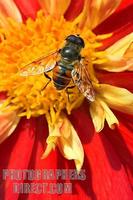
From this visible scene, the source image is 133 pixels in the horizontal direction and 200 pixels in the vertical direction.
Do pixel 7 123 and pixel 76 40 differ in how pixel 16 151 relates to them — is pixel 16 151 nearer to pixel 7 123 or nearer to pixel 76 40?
pixel 7 123

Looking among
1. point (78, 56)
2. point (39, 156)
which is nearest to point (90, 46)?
point (78, 56)

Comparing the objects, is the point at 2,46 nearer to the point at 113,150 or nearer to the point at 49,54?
the point at 49,54

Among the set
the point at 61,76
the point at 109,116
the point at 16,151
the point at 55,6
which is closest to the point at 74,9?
the point at 55,6

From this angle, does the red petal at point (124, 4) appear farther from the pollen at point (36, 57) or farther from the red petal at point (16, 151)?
the red petal at point (16, 151)

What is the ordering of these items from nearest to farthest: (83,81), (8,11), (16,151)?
(83,81)
(16,151)
(8,11)

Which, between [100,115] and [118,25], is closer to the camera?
[100,115]

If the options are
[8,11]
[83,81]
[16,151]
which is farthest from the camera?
[8,11]

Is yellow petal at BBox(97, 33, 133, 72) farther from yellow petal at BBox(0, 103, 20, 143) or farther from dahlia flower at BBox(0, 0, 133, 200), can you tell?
yellow petal at BBox(0, 103, 20, 143)
